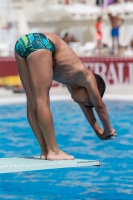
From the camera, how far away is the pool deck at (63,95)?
501 inches

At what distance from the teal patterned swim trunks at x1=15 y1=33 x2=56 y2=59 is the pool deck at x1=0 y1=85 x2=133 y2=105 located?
24.2 feet

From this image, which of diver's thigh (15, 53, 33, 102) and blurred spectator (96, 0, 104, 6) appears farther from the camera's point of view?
blurred spectator (96, 0, 104, 6)

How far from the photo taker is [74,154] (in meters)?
7.81

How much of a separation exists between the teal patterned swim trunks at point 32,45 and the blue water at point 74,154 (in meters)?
1.38

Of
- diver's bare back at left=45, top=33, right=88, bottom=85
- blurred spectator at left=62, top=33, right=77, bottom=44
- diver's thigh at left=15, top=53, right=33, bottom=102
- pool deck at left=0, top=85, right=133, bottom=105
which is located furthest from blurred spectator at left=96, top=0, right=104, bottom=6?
diver's thigh at left=15, top=53, right=33, bottom=102

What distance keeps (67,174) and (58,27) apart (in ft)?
51.4

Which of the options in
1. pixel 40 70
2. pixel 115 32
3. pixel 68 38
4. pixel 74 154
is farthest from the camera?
pixel 68 38

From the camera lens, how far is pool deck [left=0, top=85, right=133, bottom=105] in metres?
12.7

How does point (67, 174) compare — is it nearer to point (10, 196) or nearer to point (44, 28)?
point (10, 196)

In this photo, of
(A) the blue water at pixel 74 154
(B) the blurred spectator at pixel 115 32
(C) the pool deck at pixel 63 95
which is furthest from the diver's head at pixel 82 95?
(B) the blurred spectator at pixel 115 32

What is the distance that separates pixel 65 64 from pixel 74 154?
113 inches

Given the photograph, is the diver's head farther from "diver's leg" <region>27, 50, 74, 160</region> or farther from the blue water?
the blue water

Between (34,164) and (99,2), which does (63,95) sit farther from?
(99,2)

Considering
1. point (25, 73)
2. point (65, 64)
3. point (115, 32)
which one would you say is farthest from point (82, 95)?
point (115, 32)
